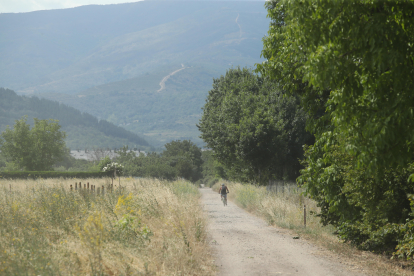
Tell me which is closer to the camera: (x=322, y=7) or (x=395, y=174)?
(x=322, y=7)

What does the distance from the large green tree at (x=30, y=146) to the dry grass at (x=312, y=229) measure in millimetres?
39794

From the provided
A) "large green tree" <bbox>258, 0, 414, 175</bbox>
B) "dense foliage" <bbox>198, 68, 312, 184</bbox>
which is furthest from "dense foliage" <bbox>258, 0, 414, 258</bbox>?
"dense foliage" <bbox>198, 68, 312, 184</bbox>

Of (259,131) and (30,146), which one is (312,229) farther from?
(30,146)

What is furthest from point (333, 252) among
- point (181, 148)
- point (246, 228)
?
point (181, 148)

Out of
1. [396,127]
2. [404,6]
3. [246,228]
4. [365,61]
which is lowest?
[246,228]

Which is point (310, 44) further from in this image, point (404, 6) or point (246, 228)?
point (246, 228)

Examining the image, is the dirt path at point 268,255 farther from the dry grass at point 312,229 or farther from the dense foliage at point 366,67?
the dense foliage at point 366,67

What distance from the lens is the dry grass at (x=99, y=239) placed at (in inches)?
241

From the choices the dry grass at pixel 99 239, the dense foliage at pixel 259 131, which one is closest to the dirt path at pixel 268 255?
the dry grass at pixel 99 239

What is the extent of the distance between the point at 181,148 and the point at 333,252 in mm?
93065

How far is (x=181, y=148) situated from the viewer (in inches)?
4035

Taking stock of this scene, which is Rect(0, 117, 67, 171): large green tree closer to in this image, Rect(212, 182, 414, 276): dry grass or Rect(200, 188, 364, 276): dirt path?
Rect(212, 182, 414, 276): dry grass

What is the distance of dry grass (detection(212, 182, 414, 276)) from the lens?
8.38 meters

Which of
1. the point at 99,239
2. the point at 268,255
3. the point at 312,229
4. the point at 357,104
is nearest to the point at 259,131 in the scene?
the point at 312,229
